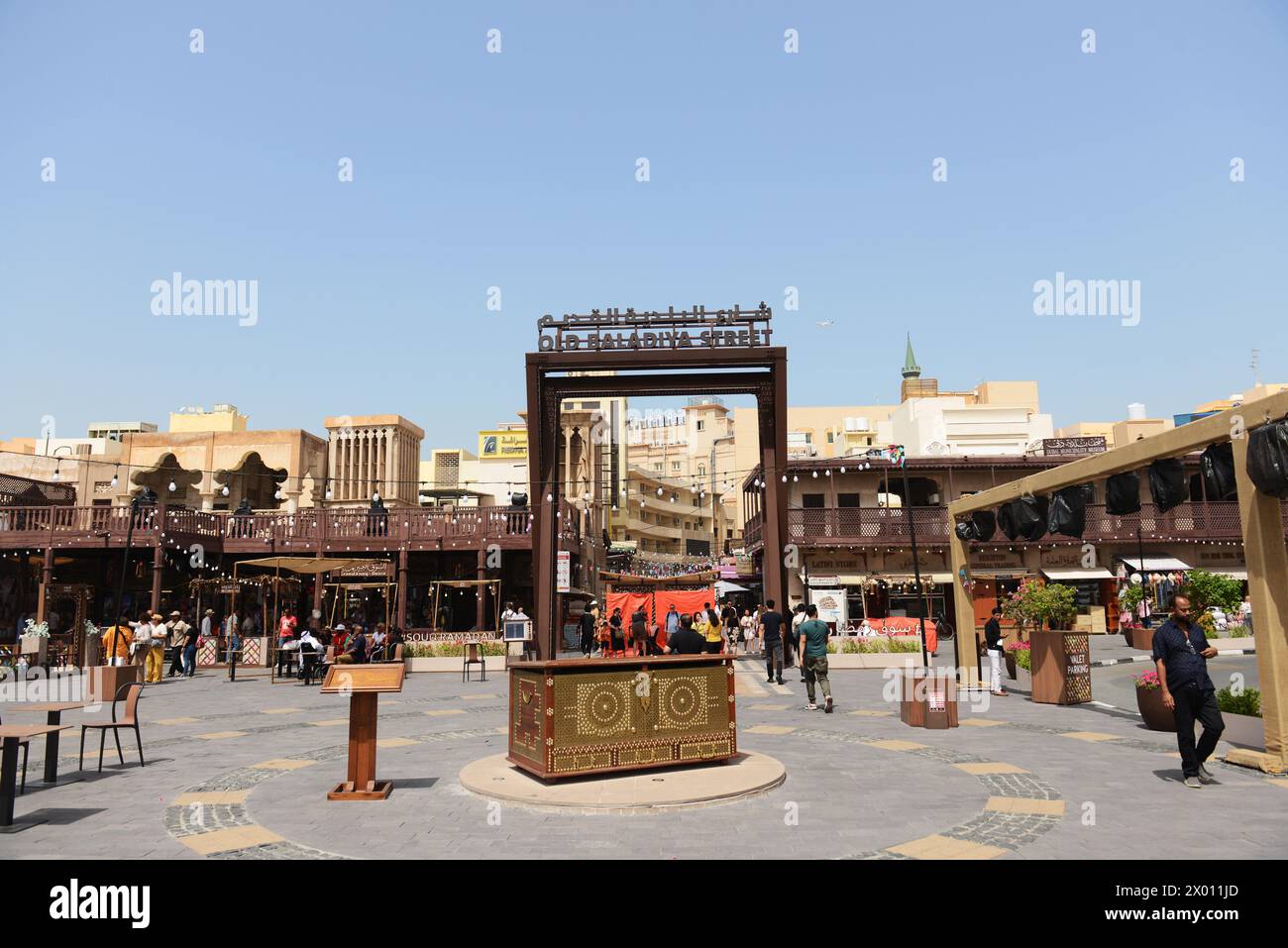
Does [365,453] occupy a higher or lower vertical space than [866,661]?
higher

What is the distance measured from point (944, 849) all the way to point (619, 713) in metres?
3.35

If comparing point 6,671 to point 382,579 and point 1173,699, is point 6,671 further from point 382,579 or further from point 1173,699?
point 1173,699

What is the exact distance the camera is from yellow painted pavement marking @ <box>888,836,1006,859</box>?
18.9 ft

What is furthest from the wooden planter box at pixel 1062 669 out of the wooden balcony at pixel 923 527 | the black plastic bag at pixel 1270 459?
the wooden balcony at pixel 923 527

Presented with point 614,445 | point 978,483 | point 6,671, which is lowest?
point 6,671

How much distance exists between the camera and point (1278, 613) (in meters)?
8.97

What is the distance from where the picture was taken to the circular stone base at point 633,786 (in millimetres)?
7246

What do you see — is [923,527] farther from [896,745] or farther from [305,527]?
[896,745]

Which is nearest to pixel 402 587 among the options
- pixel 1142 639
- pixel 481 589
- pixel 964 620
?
pixel 481 589

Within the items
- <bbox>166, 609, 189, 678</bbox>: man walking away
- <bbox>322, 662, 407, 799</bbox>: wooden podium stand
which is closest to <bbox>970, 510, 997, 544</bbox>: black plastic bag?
<bbox>322, 662, 407, 799</bbox>: wooden podium stand

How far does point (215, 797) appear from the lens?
778 cm
